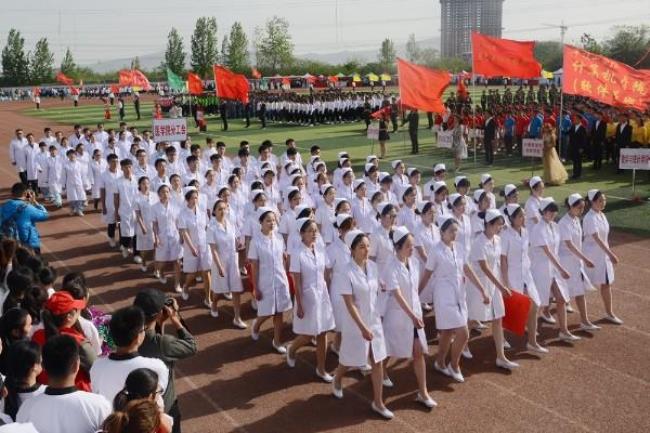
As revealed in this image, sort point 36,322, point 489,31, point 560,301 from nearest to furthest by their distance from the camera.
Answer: point 36,322, point 560,301, point 489,31

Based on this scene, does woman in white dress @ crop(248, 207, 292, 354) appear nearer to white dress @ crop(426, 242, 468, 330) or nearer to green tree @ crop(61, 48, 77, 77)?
white dress @ crop(426, 242, 468, 330)

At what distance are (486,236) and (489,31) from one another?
189271mm

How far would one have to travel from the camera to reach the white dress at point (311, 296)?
7.23 meters

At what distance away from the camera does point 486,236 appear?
7.55 metres

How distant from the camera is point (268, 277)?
7.99 m

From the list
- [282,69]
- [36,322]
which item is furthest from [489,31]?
[36,322]

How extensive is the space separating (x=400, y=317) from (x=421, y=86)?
32.9 ft

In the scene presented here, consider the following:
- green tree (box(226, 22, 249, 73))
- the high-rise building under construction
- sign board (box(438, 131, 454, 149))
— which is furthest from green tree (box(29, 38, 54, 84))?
the high-rise building under construction

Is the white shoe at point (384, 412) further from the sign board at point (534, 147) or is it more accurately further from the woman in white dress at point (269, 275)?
the sign board at point (534, 147)

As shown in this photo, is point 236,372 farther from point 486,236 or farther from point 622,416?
point 622,416

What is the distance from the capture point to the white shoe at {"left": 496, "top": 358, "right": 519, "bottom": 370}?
24.5 feet

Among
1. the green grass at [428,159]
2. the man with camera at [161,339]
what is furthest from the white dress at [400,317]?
the green grass at [428,159]

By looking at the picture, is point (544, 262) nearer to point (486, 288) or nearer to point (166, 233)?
point (486, 288)

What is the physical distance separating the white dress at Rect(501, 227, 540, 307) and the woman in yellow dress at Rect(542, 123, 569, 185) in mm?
10155
